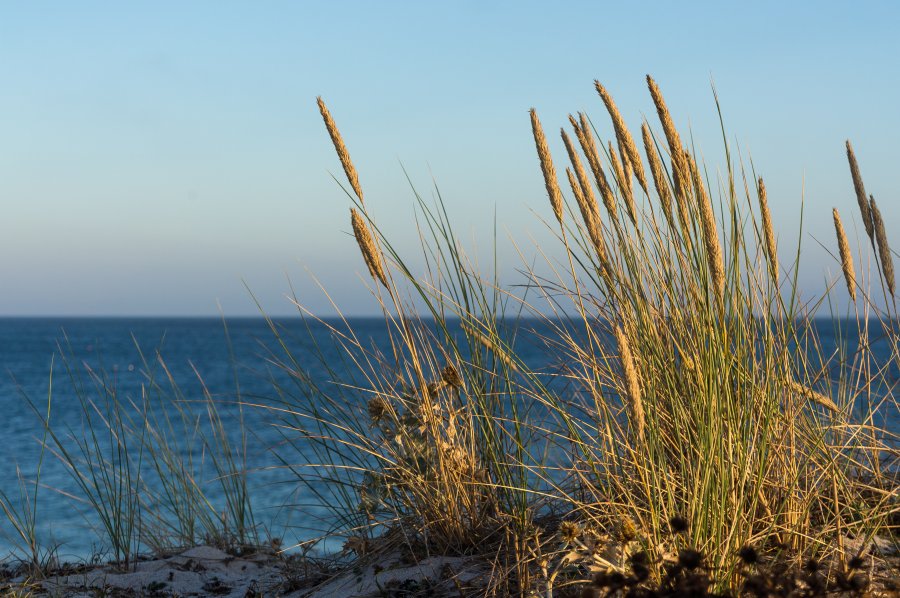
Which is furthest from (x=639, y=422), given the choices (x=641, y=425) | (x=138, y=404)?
(x=138, y=404)

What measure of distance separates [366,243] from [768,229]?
1.04 m

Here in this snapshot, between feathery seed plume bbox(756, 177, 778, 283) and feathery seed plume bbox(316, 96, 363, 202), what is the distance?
3.39 ft

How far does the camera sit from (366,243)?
216cm

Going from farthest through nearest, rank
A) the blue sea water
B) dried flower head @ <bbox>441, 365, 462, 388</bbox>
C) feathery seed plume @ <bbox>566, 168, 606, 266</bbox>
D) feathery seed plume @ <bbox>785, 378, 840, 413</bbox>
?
the blue sea water → dried flower head @ <bbox>441, 365, 462, 388</bbox> → feathery seed plume @ <bbox>785, 378, 840, 413</bbox> → feathery seed plume @ <bbox>566, 168, 606, 266</bbox>

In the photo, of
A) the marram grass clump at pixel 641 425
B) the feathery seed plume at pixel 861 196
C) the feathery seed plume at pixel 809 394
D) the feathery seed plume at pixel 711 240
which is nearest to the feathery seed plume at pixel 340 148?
the marram grass clump at pixel 641 425

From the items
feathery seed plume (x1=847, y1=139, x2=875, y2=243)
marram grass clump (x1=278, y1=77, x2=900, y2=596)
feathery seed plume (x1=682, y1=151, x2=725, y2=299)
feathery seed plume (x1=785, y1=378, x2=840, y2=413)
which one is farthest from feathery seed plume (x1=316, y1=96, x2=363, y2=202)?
feathery seed plume (x1=847, y1=139, x2=875, y2=243)

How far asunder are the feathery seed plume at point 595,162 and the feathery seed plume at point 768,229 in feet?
1.22

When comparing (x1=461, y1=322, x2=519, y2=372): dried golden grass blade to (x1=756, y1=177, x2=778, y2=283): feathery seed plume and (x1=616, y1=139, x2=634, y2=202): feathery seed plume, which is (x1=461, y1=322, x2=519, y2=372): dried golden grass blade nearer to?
(x1=616, y1=139, x2=634, y2=202): feathery seed plume

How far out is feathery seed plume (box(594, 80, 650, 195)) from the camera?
192cm

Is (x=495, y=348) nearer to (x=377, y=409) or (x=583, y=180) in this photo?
(x=583, y=180)

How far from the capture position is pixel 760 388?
2.05 metres

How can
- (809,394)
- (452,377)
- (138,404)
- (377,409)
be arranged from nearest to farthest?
(809,394) < (452,377) < (377,409) < (138,404)

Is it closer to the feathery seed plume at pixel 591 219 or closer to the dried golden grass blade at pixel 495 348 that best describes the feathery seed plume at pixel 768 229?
the feathery seed plume at pixel 591 219

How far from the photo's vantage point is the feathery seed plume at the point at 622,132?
1.92 meters
